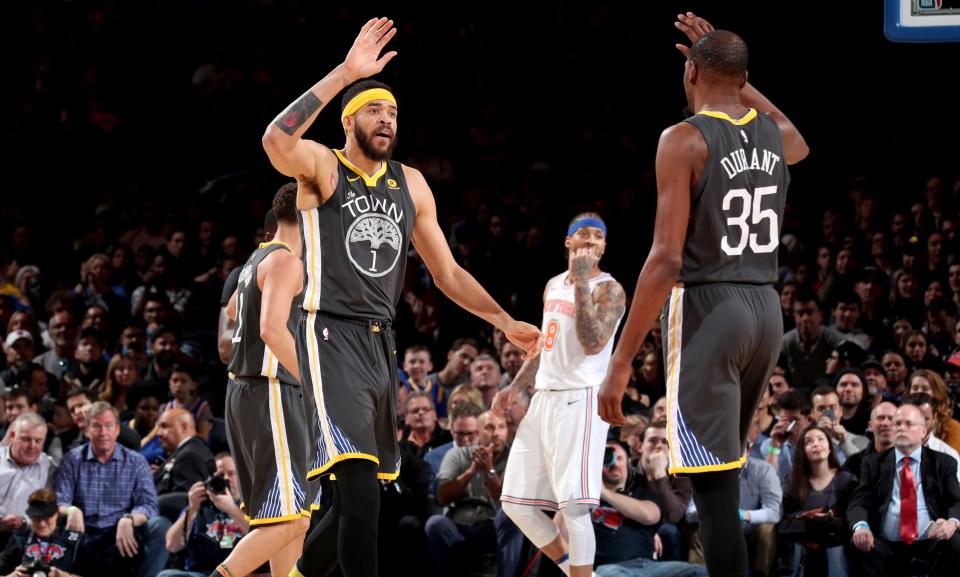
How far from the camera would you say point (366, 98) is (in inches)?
216

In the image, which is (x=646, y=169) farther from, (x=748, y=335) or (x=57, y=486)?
(x=748, y=335)

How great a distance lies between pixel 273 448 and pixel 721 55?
299cm

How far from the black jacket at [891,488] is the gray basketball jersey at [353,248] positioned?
13.3 ft

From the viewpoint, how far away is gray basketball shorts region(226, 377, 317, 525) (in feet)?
20.2

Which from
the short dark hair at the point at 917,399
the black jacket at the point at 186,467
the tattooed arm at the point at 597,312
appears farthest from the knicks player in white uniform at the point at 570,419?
the black jacket at the point at 186,467

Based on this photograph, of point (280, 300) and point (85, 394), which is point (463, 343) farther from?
point (280, 300)

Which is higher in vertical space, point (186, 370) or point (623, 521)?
point (186, 370)

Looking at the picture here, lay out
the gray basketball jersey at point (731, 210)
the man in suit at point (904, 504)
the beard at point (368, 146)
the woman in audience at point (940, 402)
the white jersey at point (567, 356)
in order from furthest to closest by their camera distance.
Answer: the woman in audience at point (940, 402) → the man in suit at point (904, 504) → the white jersey at point (567, 356) → the beard at point (368, 146) → the gray basketball jersey at point (731, 210)

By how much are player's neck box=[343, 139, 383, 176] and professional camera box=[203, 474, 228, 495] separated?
3.64 metres

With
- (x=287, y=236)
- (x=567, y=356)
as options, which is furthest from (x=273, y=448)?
(x=567, y=356)

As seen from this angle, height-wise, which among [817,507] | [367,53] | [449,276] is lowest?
[817,507]

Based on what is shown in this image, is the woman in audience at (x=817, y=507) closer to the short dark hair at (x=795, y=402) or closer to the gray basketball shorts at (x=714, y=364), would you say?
the short dark hair at (x=795, y=402)

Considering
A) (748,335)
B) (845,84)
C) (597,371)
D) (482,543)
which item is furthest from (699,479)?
(845,84)

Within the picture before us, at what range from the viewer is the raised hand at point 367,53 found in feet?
17.2
